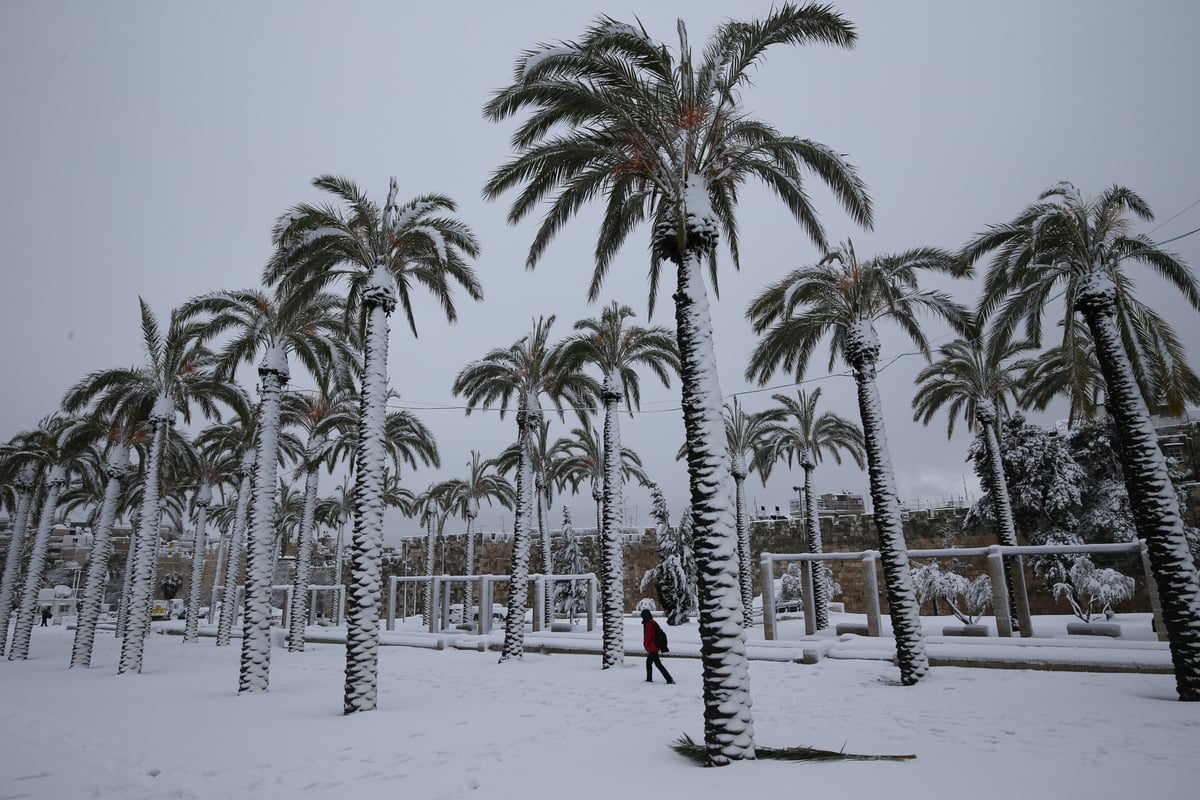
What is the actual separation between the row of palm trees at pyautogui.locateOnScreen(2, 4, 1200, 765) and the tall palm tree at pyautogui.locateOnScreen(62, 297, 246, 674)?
0.09 m

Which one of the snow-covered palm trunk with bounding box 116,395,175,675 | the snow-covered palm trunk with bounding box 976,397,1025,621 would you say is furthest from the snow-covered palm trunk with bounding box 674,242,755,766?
the snow-covered palm trunk with bounding box 116,395,175,675

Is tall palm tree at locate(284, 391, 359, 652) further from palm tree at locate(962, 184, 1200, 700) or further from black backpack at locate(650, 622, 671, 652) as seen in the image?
palm tree at locate(962, 184, 1200, 700)

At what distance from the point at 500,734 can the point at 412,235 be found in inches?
356

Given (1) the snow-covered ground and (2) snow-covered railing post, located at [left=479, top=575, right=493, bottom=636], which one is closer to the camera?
(1) the snow-covered ground

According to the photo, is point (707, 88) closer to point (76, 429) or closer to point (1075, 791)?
point (1075, 791)

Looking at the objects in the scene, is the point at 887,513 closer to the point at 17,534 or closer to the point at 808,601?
the point at 808,601

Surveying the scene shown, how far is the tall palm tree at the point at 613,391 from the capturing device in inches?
629

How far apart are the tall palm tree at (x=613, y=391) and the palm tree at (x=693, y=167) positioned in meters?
6.18

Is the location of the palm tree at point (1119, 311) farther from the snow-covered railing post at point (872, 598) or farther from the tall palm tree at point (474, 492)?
the tall palm tree at point (474, 492)

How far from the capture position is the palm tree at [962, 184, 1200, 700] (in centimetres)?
960

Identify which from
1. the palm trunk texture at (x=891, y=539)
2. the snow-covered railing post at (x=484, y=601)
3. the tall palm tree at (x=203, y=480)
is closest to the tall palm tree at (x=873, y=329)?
the palm trunk texture at (x=891, y=539)

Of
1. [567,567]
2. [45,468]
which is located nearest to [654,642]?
[567,567]

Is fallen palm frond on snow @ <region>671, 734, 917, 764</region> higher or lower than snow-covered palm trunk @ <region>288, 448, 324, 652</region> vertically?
lower

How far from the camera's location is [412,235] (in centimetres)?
1286
